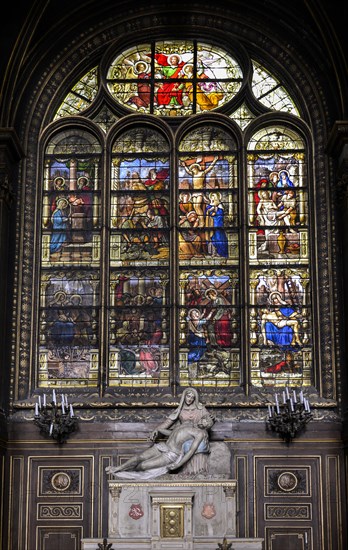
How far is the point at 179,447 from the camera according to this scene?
17.7 m

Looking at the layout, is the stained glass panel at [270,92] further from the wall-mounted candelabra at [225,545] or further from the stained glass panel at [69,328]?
the wall-mounted candelabra at [225,545]

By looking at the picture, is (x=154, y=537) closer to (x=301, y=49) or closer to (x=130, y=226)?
(x=130, y=226)

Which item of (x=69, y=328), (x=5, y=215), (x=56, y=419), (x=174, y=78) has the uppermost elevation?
(x=174, y=78)

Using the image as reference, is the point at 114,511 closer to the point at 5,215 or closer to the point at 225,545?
the point at 225,545

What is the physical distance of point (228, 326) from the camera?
1939 centimetres

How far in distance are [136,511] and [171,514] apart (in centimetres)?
61

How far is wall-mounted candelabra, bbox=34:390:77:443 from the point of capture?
18250 mm

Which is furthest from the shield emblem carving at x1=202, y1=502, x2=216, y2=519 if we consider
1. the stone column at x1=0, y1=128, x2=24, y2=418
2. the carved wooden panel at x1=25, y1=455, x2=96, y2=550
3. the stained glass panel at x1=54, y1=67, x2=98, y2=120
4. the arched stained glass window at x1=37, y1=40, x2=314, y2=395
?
the stained glass panel at x1=54, y1=67, x2=98, y2=120

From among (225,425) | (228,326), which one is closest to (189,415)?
(225,425)

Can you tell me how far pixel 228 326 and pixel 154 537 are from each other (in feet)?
14.2

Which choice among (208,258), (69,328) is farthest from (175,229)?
(69,328)

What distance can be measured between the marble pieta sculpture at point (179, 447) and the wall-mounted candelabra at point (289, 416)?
1074mm

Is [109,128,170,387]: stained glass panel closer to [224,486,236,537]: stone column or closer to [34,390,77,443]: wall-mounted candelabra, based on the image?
[34,390,77,443]: wall-mounted candelabra

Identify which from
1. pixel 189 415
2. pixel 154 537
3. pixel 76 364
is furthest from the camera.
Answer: pixel 76 364
